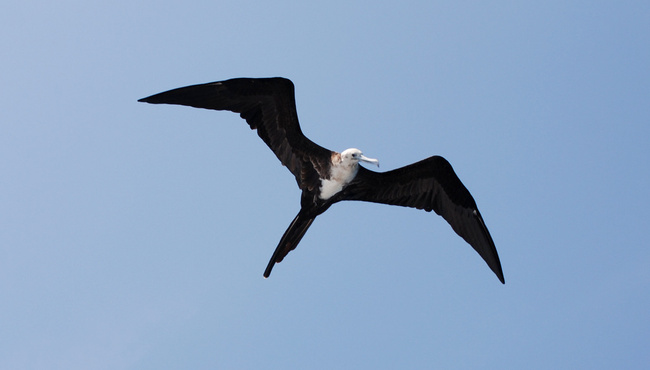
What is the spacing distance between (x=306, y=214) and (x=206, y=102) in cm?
142

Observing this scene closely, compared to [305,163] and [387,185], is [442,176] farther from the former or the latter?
[305,163]

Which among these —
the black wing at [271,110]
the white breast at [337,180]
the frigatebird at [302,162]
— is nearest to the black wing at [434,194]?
the frigatebird at [302,162]

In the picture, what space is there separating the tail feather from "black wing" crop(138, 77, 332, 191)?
13.2 inches

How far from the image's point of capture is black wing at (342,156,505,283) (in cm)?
863

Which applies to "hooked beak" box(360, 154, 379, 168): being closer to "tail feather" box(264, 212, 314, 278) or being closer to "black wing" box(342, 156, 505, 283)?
"black wing" box(342, 156, 505, 283)

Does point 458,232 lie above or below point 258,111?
below

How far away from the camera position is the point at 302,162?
8.45 m

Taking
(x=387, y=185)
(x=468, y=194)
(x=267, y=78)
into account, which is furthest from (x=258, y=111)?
(x=468, y=194)

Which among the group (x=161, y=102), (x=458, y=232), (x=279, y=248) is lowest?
(x=279, y=248)

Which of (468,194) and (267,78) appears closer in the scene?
(267,78)

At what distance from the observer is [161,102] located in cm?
827

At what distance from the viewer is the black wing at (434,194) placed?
28.3ft

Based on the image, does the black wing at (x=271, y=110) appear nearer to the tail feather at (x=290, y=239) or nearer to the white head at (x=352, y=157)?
the white head at (x=352, y=157)

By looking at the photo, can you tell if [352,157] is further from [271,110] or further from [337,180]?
[271,110]
